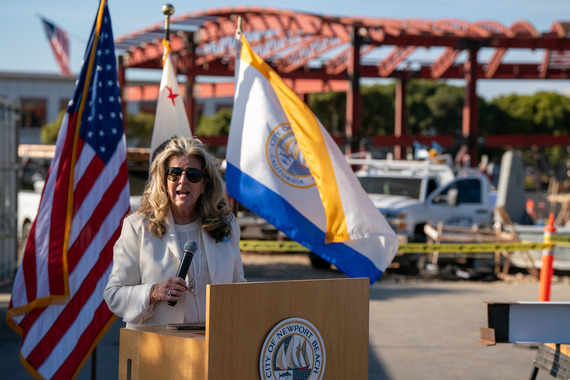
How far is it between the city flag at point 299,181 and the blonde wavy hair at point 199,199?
194 cm

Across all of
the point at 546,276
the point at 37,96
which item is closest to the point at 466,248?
the point at 546,276

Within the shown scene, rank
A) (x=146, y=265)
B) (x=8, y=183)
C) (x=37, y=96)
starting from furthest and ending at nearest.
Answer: (x=37, y=96) → (x=8, y=183) → (x=146, y=265)

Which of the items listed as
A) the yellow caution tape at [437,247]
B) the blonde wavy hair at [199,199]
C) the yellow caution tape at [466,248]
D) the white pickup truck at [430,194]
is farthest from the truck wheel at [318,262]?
the blonde wavy hair at [199,199]

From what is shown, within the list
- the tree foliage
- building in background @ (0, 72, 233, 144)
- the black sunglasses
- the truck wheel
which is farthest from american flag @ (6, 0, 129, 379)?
building in background @ (0, 72, 233, 144)

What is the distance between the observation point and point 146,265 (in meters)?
3.79

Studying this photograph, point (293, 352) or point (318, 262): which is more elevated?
point (293, 352)

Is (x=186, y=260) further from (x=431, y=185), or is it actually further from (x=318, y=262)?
(x=431, y=185)

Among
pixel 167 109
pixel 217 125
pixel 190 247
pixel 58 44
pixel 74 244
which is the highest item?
pixel 58 44

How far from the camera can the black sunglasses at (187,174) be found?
12.6ft

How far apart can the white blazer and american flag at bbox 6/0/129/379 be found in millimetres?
1961

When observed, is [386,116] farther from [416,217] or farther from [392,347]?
[392,347]

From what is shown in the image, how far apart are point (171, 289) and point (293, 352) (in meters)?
0.57

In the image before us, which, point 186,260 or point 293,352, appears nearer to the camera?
point 293,352

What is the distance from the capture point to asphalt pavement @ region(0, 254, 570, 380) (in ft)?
26.1
